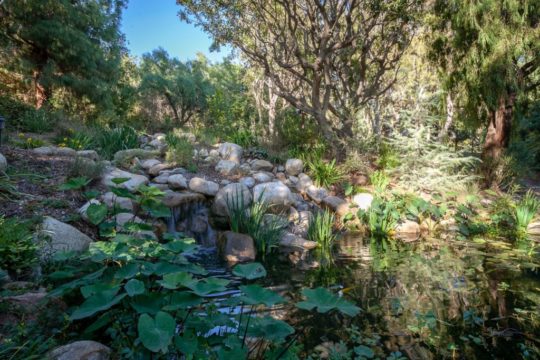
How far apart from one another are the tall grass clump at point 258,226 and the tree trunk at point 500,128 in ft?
→ 19.3

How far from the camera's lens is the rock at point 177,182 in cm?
581

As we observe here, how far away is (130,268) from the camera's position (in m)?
1.65

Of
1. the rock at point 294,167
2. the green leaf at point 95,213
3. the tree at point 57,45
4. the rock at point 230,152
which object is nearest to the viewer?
the green leaf at point 95,213

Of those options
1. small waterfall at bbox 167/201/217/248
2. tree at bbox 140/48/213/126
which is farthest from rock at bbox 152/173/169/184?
tree at bbox 140/48/213/126

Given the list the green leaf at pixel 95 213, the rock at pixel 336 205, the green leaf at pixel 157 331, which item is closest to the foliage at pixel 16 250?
the green leaf at pixel 95 213

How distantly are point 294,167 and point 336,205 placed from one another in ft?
5.02

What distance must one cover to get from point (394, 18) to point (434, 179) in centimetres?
352

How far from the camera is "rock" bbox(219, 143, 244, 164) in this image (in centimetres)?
785

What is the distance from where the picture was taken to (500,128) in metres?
7.82

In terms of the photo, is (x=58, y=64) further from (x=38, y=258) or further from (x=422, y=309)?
(x=422, y=309)

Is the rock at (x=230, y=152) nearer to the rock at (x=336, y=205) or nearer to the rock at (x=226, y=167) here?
the rock at (x=226, y=167)

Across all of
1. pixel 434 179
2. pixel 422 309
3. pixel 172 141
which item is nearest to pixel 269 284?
pixel 422 309

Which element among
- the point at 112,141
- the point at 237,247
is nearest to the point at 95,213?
the point at 237,247

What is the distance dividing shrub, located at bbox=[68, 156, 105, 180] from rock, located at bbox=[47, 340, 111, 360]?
130 inches
